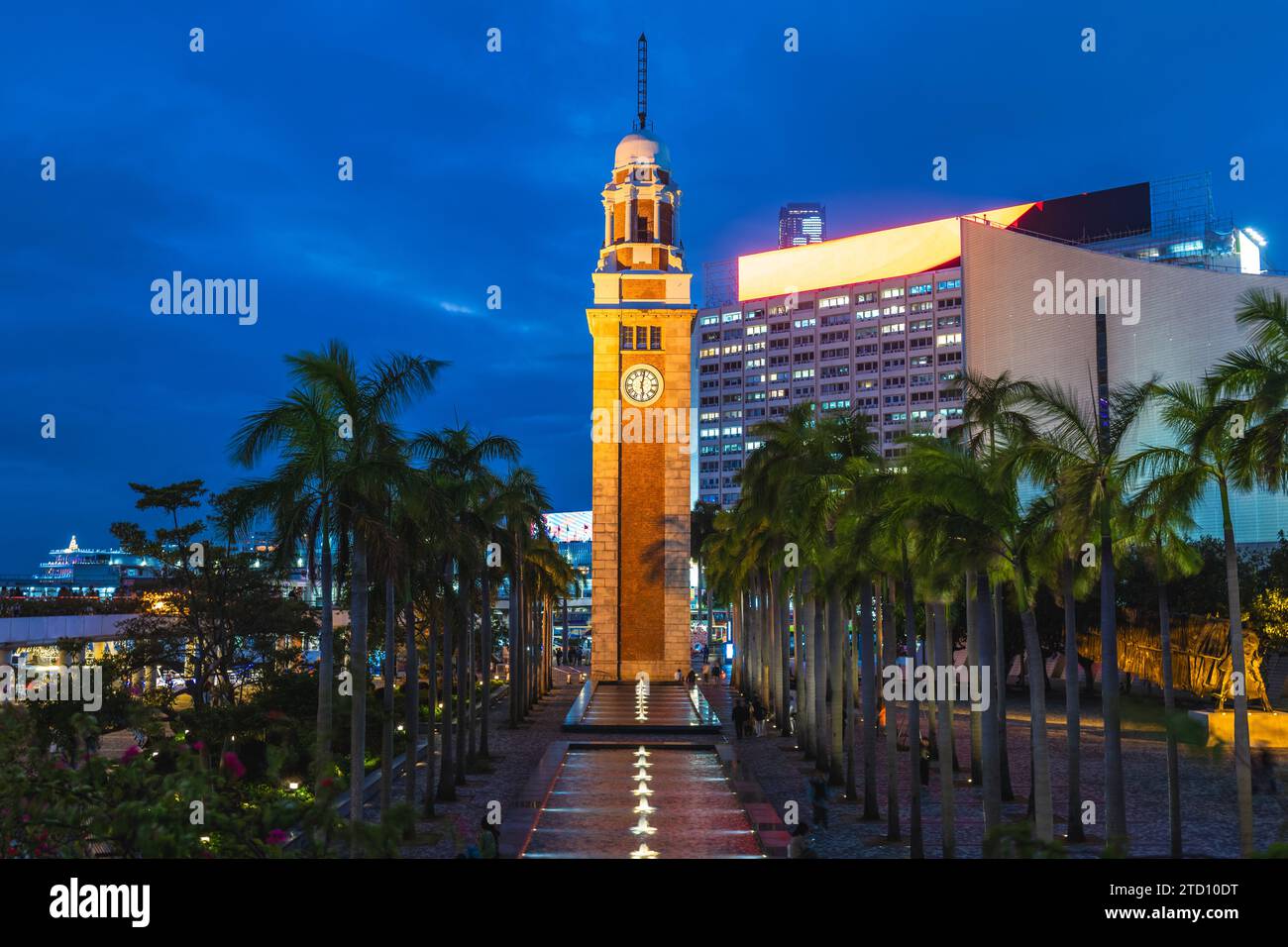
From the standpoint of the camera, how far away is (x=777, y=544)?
3569 cm

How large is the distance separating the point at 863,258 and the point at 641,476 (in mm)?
94498

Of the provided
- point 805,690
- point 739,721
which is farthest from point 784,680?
point 805,690

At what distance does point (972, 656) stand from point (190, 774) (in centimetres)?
1654

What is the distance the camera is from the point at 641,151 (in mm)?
60531

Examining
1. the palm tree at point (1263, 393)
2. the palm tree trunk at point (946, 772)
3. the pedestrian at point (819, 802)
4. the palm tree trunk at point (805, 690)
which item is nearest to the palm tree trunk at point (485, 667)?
the palm tree trunk at point (805, 690)

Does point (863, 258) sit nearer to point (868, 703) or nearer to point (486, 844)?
point (868, 703)

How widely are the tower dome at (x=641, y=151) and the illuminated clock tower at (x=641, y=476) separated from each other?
220 inches

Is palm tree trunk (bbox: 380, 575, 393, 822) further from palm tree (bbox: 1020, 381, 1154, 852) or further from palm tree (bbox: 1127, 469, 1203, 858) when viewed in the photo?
palm tree (bbox: 1127, 469, 1203, 858)

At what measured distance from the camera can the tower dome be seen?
60.7m

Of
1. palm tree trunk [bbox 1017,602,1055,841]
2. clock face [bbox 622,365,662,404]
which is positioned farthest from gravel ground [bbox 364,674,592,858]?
clock face [bbox 622,365,662,404]

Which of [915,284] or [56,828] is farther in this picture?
[915,284]

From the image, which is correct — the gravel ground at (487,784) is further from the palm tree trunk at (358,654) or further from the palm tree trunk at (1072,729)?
the palm tree trunk at (1072,729)
